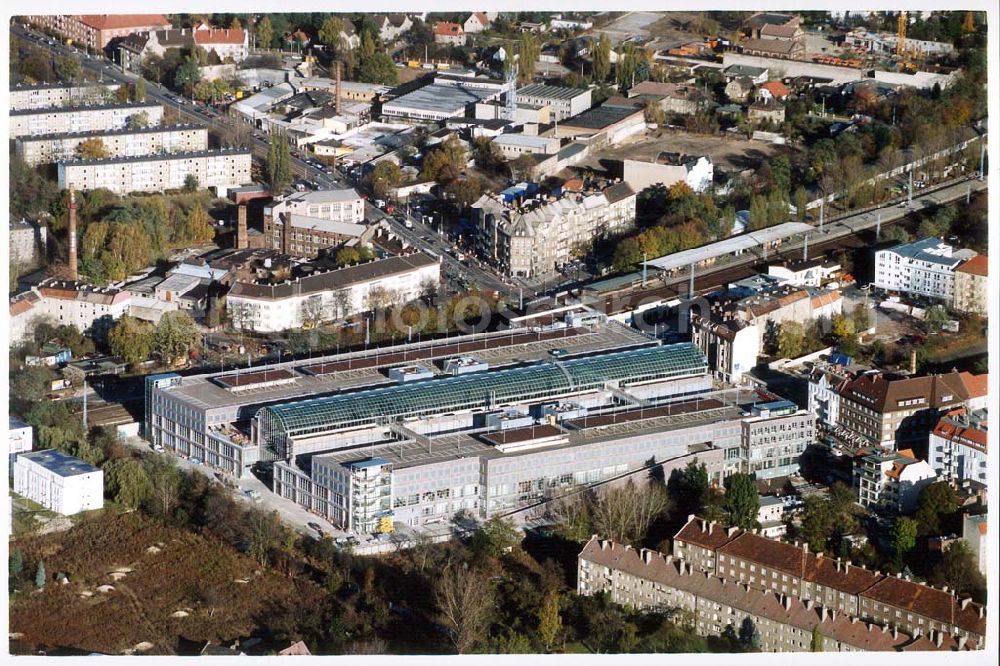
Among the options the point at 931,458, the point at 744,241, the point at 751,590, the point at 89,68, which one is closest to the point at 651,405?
the point at 931,458

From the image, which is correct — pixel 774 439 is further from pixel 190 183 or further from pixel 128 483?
pixel 190 183

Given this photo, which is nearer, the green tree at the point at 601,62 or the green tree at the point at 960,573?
the green tree at the point at 960,573

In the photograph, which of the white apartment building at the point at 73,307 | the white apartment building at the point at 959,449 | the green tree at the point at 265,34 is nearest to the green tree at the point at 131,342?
the white apartment building at the point at 73,307

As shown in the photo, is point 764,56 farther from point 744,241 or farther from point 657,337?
point 657,337

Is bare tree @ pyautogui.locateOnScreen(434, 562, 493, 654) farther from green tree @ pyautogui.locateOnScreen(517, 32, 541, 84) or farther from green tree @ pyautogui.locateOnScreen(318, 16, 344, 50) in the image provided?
green tree @ pyautogui.locateOnScreen(318, 16, 344, 50)

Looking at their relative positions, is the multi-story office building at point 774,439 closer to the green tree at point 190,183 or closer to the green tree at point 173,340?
the green tree at point 173,340

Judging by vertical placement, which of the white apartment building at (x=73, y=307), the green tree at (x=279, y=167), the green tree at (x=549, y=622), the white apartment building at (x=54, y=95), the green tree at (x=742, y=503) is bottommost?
the green tree at (x=549, y=622)
